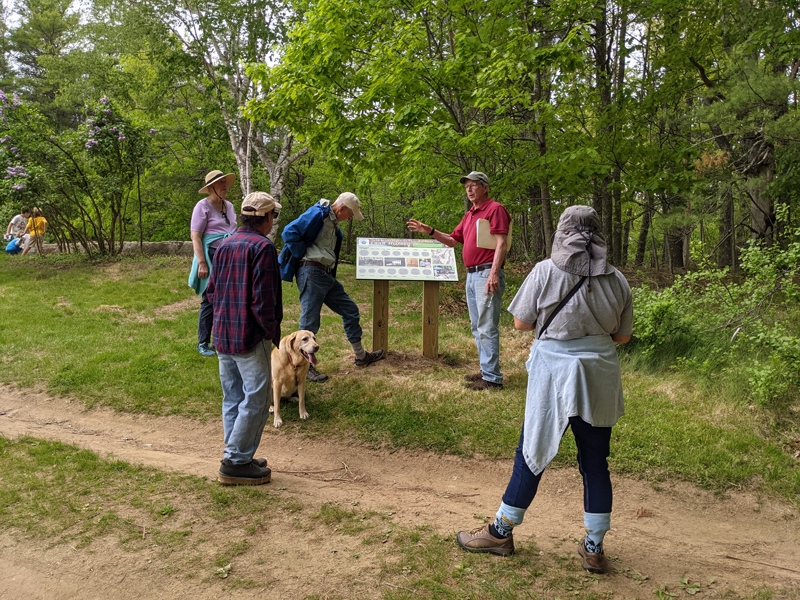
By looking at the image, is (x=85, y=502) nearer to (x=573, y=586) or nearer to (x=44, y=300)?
(x=573, y=586)

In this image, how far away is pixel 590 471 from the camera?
2.83m

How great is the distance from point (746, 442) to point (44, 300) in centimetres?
1139

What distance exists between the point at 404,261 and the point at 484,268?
144cm

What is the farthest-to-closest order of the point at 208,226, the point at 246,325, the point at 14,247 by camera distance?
the point at 14,247 < the point at 208,226 < the point at 246,325

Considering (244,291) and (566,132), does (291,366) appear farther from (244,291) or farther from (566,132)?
(566,132)

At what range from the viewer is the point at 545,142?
8453mm

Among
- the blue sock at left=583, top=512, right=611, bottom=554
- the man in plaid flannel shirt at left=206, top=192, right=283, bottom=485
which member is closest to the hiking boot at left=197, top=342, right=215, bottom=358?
the man in plaid flannel shirt at left=206, top=192, right=283, bottom=485

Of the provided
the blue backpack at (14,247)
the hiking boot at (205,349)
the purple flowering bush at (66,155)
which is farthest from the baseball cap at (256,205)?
the blue backpack at (14,247)


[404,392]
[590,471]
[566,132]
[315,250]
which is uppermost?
[566,132]

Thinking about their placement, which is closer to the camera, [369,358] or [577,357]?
[577,357]

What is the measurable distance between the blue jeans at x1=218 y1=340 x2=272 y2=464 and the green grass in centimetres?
132

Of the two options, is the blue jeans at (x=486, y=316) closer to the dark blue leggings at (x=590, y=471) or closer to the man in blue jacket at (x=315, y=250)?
the man in blue jacket at (x=315, y=250)

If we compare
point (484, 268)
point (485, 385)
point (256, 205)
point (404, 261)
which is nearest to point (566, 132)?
point (404, 261)

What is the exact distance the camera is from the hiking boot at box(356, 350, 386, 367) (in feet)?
21.9
